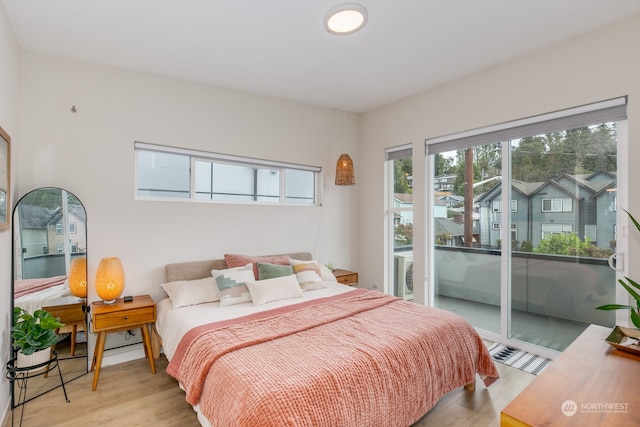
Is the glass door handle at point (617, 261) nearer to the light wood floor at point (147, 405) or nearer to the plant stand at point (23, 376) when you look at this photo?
the light wood floor at point (147, 405)

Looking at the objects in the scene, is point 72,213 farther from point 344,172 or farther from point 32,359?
point 344,172

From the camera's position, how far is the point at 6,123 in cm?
225

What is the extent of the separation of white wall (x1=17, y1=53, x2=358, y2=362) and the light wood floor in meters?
0.76

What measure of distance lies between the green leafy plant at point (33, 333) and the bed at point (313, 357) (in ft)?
2.32

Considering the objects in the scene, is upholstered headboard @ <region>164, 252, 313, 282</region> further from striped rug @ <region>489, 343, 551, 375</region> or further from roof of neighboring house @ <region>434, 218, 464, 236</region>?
striped rug @ <region>489, 343, 551, 375</region>

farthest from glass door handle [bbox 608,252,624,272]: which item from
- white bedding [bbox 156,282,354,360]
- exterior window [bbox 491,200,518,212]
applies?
white bedding [bbox 156,282,354,360]

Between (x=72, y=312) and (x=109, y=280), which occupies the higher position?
(x=109, y=280)

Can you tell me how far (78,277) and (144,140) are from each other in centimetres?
131

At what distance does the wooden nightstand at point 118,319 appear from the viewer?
2.51 meters

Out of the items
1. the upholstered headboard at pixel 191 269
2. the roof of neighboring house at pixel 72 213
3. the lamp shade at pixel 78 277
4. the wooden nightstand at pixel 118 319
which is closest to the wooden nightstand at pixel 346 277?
the upholstered headboard at pixel 191 269

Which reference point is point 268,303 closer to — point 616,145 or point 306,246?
point 306,246

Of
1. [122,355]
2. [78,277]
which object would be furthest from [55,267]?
[122,355]

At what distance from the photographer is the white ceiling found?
2178mm

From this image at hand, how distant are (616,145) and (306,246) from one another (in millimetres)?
3017
